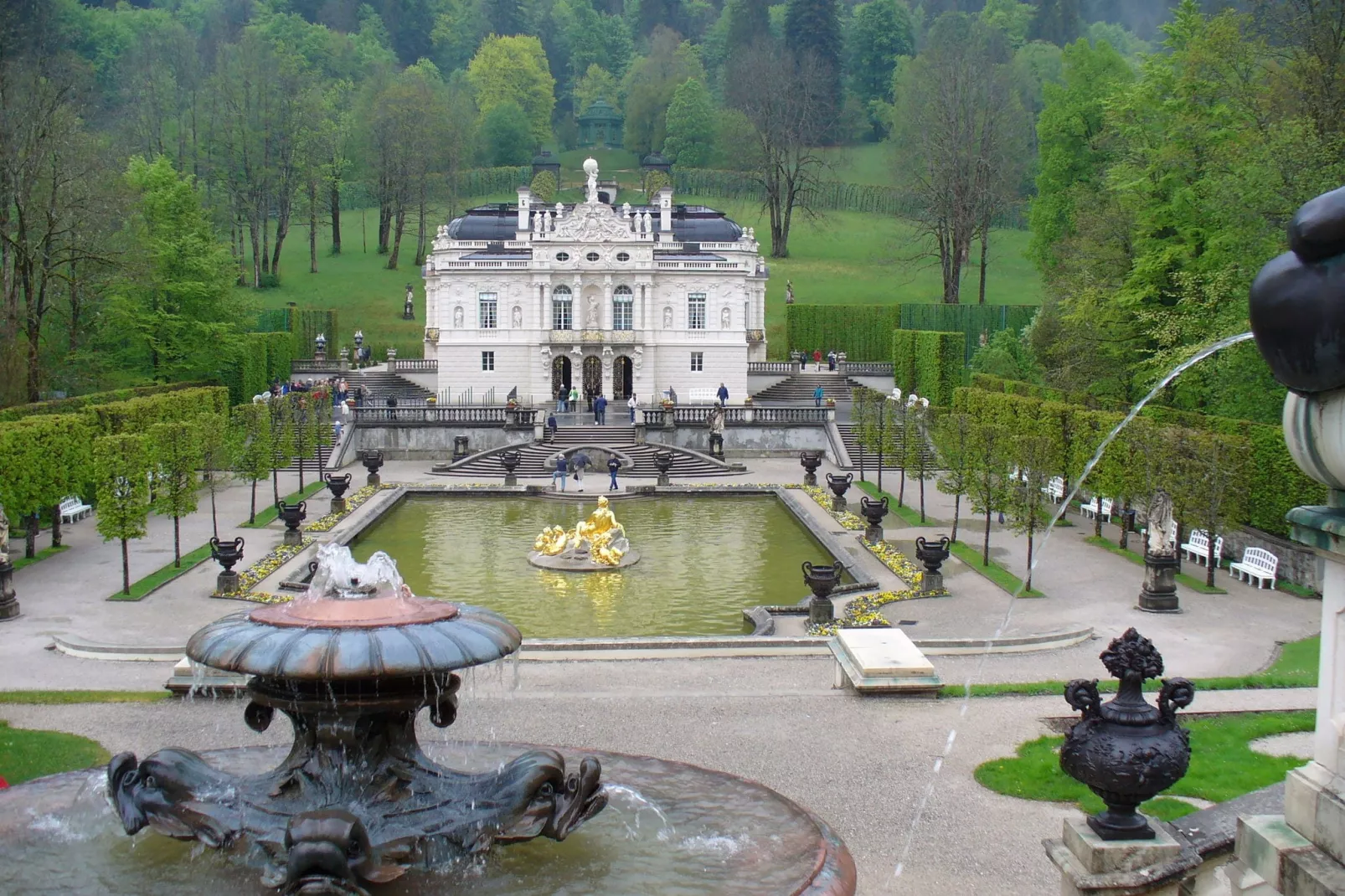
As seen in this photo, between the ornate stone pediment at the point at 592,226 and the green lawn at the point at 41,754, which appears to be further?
the ornate stone pediment at the point at 592,226

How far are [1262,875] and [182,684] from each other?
46.9 ft

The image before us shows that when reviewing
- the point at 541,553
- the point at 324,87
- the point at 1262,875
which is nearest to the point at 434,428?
the point at 541,553

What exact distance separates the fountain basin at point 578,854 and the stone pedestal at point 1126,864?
2090mm

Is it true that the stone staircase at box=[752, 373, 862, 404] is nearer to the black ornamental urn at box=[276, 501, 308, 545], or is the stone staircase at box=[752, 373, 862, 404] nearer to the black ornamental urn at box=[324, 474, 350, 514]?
the black ornamental urn at box=[324, 474, 350, 514]

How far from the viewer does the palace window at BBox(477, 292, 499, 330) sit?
196ft

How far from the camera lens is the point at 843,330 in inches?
2857

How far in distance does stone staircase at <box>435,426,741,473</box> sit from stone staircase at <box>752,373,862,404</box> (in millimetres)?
12278

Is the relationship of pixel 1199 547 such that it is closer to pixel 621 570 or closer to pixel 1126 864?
pixel 621 570

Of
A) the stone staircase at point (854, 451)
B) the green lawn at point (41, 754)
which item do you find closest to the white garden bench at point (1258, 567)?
the stone staircase at point (854, 451)

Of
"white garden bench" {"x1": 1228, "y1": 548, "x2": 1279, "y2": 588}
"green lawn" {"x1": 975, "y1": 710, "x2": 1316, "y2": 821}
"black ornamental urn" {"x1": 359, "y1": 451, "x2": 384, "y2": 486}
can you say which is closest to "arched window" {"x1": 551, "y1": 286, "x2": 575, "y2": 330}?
"black ornamental urn" {"x1": 359, "y1": 451, "x2": 384, "y2": 486}

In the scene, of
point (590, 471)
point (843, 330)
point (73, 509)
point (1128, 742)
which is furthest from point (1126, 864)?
point (843, 330)

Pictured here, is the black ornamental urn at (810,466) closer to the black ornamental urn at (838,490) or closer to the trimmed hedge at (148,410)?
the black ornamental urn at (838,490)

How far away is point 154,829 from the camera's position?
40.1ft

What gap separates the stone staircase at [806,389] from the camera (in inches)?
2445
